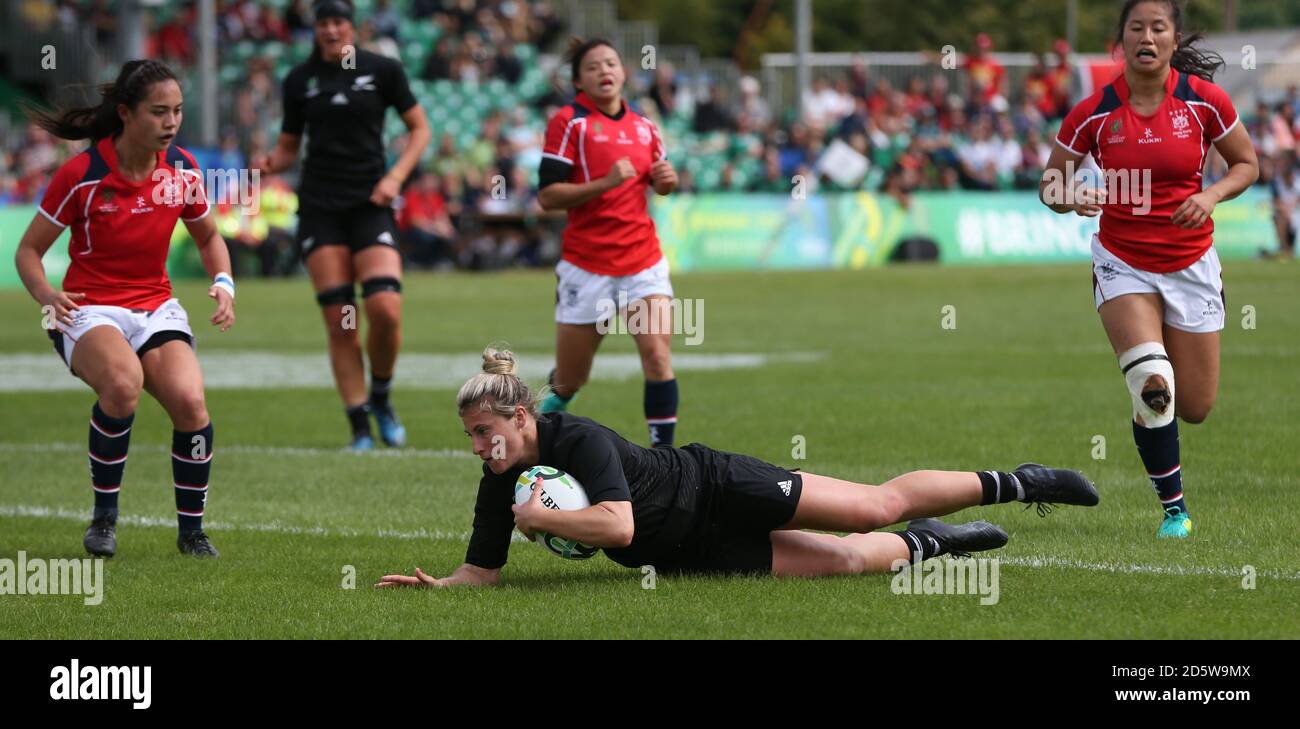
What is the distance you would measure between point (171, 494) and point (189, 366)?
239 centimetres

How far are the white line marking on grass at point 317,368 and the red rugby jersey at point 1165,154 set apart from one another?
8006mm

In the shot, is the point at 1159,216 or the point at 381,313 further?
the point at 381,313

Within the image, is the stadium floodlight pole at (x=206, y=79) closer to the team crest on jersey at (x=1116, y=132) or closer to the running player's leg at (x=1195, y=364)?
the team crest on jersey at (x=1116, y=132)

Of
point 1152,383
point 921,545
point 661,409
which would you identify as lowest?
point 921,545

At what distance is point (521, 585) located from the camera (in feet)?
23.9

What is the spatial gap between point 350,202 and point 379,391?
4.20 feet

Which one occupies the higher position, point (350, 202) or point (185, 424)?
point (350, 202)

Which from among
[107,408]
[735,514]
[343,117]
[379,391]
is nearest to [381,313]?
[379,391]

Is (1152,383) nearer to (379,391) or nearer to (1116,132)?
(1116,132)

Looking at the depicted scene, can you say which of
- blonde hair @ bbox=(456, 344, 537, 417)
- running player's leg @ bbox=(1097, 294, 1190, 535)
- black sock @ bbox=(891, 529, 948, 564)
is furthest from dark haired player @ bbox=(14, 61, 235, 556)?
running player's leg @ bbox=(1097, 294, 1190, 535)

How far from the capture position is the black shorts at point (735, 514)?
7.05m

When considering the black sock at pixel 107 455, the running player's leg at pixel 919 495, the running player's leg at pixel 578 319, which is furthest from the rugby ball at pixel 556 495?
the running player's leg at pixel 578 319

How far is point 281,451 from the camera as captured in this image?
1223 centimetres
